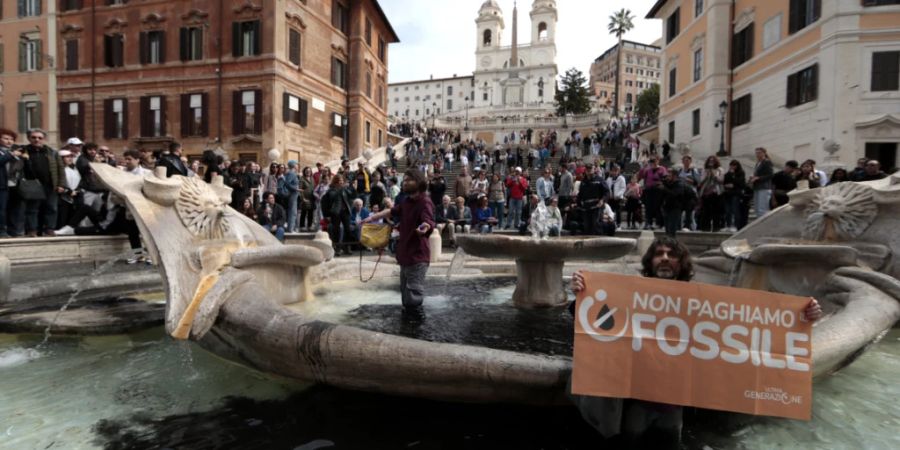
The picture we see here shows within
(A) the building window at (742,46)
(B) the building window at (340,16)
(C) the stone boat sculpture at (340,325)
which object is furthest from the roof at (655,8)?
(C) the stone boat sculpture at (340,325)

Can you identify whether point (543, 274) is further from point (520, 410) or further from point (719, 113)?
point (719, 113)

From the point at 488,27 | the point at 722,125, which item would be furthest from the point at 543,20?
the point at 722,125

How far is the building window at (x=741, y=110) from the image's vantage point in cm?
2398

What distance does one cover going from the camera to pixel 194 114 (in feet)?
89.0

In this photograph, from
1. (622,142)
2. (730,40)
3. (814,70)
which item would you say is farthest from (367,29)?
(814,70)

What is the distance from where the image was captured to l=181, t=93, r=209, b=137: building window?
26984mm

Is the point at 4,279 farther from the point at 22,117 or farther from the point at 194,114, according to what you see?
the point at 22,117

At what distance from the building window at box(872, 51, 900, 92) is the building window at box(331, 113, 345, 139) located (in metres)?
26.7

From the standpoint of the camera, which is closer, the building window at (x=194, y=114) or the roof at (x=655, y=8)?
the building window at (x=194, y=114)

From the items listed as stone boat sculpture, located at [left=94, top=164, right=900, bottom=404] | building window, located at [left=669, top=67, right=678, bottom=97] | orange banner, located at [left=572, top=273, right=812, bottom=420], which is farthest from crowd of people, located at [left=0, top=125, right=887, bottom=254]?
building window, located at [left=669, top=67, right=678, bottom=97]

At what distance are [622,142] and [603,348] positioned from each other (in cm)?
3702

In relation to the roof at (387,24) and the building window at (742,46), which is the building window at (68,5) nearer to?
the roof at (387,24)

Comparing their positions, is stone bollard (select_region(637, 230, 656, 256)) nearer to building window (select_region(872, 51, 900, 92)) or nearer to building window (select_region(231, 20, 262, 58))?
building window (select_region(872, 51, 900, 92))

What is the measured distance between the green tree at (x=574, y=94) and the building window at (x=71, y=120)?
180 feet
